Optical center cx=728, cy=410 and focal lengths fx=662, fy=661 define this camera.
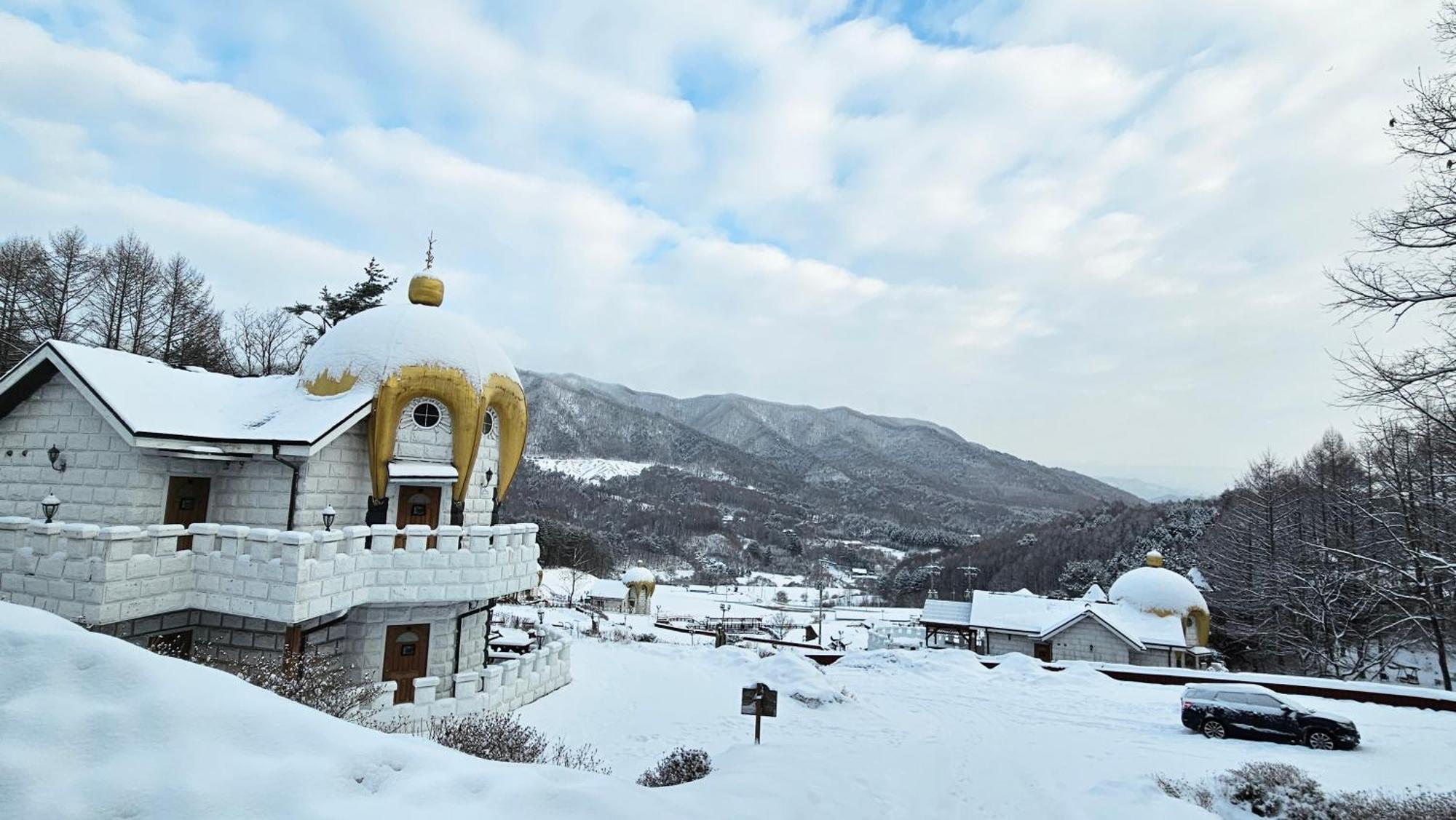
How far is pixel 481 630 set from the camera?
16.3 metres

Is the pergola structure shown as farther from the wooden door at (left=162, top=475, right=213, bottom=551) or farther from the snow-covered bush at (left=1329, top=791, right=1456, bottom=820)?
the wooden door at (left=162, top=475, right=213, bottom=551)

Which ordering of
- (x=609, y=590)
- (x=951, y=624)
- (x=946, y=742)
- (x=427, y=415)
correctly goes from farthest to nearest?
(x=609, y=590), (x=951, y=624), (x=427, y=415), (x=946, y=742)

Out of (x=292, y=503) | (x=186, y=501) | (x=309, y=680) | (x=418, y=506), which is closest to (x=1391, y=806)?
(x=309, y=680)

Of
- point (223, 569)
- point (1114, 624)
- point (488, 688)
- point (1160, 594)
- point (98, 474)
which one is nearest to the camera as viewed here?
point (223, 569)

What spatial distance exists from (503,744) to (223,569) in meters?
6.80

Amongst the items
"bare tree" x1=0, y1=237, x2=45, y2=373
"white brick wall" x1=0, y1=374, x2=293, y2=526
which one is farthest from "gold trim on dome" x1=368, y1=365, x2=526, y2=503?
"bare tree" x1=0, y1=237, x2=45, y2=373

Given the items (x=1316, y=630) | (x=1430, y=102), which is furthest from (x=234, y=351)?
(x=1316, y=630)

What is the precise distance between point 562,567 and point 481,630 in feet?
226

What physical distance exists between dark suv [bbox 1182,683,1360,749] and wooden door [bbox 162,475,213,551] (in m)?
21.8

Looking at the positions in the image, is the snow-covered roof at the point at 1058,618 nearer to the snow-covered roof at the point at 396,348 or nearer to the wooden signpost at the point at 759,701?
the wooden signpost at the point at 759,701

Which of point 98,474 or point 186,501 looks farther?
point 186,501

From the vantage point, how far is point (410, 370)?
14.3 m

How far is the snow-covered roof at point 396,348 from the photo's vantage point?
1439 centimetres

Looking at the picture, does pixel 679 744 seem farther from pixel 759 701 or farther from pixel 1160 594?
pixel 1160 594
